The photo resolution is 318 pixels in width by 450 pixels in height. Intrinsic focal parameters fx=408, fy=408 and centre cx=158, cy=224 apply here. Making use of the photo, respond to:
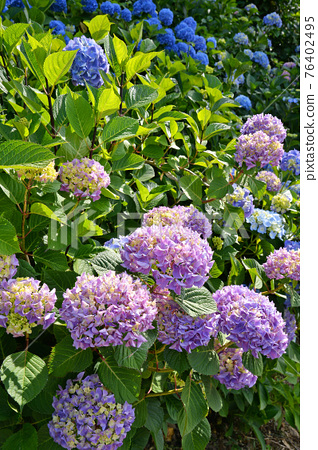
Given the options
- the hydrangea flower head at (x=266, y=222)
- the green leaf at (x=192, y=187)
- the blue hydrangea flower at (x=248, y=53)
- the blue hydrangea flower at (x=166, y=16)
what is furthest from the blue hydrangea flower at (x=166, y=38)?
the green leaf at (x=192, y=187)

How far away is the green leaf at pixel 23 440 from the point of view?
3.66 ft

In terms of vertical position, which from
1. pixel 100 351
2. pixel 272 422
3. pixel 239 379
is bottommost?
pixel 272 422

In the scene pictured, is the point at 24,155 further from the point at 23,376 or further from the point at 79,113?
the point at 23,376

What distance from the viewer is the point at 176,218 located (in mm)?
1362

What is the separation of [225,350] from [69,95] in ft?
3.12

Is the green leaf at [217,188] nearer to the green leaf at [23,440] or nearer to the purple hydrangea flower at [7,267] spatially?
the purple hydrangea flower at [7,267]

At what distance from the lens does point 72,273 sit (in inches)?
49.8

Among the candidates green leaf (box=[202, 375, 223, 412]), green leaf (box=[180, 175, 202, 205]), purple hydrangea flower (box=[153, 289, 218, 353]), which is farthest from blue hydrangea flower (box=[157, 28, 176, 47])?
green leaf (box=[202, 375, 223, 412])

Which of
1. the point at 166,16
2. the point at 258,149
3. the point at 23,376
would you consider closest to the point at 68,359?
the point at 23,376

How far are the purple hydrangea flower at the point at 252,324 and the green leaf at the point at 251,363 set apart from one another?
0.23 feet

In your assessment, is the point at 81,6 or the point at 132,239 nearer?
the point at 132,239

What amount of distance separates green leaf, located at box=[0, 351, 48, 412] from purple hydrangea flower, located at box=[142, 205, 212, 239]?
54 cm
